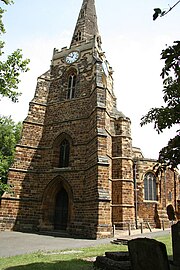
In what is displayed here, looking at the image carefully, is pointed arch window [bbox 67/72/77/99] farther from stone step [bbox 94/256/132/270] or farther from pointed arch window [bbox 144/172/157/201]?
stone step [bbox 94/256/132/270]

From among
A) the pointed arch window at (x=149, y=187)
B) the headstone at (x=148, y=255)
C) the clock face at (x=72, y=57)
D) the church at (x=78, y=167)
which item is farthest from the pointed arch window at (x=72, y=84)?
the headstone at (x=148, y=255)

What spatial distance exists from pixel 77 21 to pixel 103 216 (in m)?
24.3

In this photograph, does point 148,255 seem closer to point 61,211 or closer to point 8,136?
point 61,211

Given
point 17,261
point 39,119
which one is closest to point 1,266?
point 17,261

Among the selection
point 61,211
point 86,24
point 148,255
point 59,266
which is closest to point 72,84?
point 86,24

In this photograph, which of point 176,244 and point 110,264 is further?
point 110,264

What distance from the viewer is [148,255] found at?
442 cm

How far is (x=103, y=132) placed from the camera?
15227 millimetres

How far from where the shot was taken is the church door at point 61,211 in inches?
634

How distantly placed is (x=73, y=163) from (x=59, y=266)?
1089 cm

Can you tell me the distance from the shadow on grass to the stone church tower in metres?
6.51

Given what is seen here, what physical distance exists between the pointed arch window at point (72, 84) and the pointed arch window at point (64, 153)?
14.5ft

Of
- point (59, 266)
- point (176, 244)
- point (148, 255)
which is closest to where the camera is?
point (148, 255)

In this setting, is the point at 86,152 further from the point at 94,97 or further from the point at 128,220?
the point at 128,220
